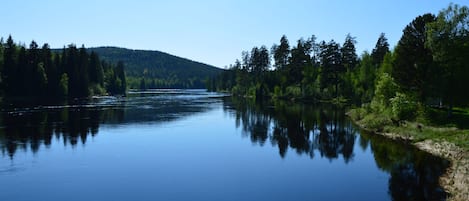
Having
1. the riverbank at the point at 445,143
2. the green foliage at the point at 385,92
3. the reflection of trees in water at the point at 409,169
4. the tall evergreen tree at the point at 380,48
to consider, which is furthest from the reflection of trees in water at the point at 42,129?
the tall evergreen tree at the point at 380,48

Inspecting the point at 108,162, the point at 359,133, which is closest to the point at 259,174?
the point at 108,162

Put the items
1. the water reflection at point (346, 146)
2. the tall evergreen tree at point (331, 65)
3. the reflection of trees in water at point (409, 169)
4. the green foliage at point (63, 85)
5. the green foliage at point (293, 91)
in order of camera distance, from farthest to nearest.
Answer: the green foliage at point (293, 91) → the green foliage at point (63, 85) → the tall evergreen tree at point (331, 65) → the water reflection at point (346, 146) → the reflection of trees in water at point (409, 169)

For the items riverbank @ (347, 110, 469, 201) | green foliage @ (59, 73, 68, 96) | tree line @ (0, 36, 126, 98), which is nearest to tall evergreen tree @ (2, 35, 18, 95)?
tree line @ (0, 36, 126, 98)

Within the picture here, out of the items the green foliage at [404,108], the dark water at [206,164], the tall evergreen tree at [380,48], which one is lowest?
the dark water at [206,164]

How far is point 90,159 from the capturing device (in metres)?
30.0

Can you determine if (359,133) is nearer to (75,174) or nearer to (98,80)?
(75,174)

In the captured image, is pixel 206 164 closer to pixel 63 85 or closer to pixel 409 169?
pixel 409 169

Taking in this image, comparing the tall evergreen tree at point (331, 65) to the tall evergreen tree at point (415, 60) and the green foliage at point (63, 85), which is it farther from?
the green foliage at point (63, 85)

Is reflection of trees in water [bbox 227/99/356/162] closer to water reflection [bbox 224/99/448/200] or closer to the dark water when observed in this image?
water reflection [bbox 224/99/448/200]

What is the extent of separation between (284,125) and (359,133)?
10.7m

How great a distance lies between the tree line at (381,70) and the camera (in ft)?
135

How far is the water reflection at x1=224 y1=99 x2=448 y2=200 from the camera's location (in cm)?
2328

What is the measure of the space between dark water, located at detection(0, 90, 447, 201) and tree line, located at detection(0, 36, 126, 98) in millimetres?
52968

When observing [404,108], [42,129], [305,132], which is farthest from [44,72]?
[404,108]
